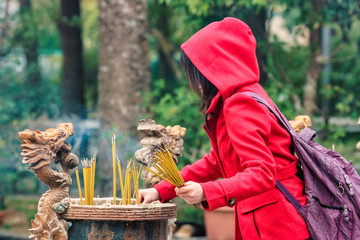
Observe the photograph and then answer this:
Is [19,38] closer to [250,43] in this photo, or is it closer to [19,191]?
[19,191]

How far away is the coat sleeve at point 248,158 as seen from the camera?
2.07 meters

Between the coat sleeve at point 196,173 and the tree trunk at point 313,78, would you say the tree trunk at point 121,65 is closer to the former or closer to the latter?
the tree trunk at point 313,78

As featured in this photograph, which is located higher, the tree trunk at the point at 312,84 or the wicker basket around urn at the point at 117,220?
the tree trunk at the point at 312,84

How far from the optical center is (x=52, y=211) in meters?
2.60

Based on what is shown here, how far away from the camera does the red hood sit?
2287 millimetres

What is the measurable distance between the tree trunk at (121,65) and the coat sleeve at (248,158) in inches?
170

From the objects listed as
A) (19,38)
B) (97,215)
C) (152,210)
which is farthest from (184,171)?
(19,38)

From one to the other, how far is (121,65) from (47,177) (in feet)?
13.0

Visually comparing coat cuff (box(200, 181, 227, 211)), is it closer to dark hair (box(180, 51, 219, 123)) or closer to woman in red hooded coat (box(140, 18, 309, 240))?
woman in red hooded coat (box(140, 18, 309, 240))

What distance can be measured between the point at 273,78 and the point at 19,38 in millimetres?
4370

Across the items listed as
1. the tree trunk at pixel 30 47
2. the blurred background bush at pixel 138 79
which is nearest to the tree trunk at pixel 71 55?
the blurred background bush at pixel 138 79

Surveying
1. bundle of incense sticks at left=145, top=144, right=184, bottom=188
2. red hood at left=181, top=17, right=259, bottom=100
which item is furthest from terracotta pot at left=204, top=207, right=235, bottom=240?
red hood at left=181, top=17, right=259, bottom=100

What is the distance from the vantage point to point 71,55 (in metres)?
8.70

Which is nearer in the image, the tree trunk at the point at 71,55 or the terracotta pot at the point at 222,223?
the terracotta pot at the point at 222,223
